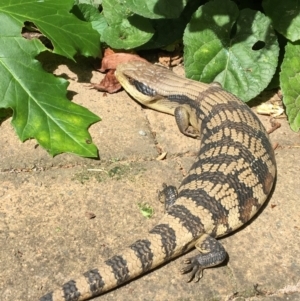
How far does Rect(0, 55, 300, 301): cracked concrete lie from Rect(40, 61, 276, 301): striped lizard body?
0.13 metres

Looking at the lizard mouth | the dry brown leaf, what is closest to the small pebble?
the lizard mouth

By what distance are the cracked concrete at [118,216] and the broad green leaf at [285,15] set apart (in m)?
0.82

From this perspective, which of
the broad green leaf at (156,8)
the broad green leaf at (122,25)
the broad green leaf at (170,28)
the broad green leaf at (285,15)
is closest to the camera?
the broad green leaf at (156,8)

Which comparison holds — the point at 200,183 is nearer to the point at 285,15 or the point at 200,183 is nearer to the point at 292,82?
the point at 292,82

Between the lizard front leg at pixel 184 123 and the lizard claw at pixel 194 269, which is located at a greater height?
the lizard front leg at pixel 184 123

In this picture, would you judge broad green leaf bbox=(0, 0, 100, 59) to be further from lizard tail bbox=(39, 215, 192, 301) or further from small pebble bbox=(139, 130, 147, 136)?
lizard tail bbox=(39, 215, 192, 301)

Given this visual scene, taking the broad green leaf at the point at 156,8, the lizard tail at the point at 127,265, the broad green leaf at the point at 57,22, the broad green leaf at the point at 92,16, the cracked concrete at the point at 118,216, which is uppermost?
the broad green leaf at the point at 156,8

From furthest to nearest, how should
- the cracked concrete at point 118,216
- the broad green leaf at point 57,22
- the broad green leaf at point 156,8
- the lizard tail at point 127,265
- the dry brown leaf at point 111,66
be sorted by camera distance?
the dry brown leaf at point 111,66
the broad green leaf at point 156,8
the broad green leaf at point 57,22
the cracked concrete at point 118,216
the lizard tail at point 127,265

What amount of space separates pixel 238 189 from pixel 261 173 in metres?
0.27

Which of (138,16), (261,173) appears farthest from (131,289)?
(138,16)

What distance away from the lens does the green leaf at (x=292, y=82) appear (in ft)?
16.3

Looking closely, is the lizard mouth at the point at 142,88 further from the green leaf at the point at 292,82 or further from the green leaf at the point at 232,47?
the green leaf at the point at 292,82

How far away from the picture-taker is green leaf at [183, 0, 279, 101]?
16.7ft

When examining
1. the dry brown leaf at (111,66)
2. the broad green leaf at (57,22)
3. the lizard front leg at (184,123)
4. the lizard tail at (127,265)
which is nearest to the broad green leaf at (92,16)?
the dry brown leaf at (111,66)
